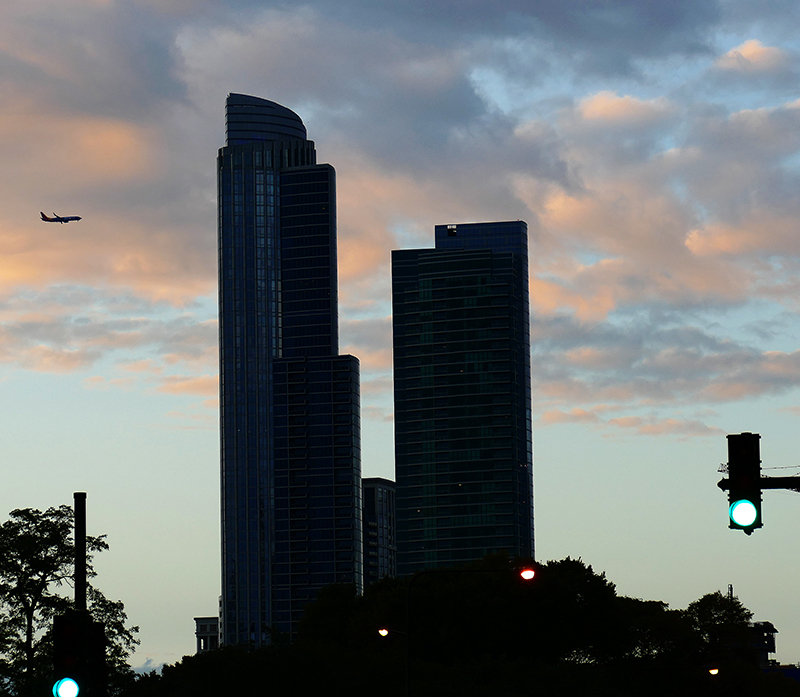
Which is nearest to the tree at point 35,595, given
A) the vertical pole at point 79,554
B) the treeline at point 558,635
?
the treeline at point 558,635

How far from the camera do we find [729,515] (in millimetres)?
15516

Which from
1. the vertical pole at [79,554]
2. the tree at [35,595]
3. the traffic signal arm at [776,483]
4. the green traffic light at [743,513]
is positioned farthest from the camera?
the tree at [35,595]

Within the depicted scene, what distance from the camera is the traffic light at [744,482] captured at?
50.2 ft

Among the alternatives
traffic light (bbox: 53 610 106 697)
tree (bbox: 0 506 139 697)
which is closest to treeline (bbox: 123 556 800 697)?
tree (bbox: 0 506 139 697)

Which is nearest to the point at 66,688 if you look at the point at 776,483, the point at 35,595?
the point at 776,483

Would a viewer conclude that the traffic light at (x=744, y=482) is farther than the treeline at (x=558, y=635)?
No

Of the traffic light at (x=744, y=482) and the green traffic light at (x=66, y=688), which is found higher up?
the traffic light at (x=744, y=482)

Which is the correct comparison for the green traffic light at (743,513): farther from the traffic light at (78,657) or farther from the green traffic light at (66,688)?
the green traffic light at (66,688)

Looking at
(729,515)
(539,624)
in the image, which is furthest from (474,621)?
(729,515)

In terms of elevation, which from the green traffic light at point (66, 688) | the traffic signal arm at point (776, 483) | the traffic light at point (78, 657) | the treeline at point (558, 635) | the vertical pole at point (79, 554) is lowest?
the treeline at point (558, 635)

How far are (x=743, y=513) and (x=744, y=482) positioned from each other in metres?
0.42

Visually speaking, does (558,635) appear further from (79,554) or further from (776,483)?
(79,554)

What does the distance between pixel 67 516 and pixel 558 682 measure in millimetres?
32189

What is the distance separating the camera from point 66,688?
15055 mm
